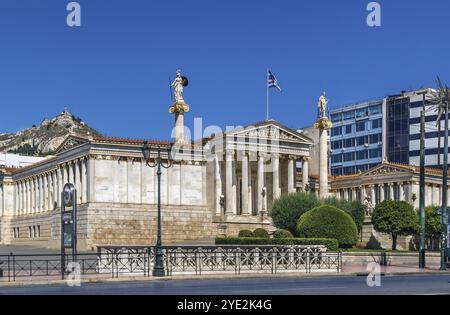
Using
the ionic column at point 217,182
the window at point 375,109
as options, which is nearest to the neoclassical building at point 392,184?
the ionic column at point 217,182

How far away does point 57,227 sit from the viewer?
2960 inches

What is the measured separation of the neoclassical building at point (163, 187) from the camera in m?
69.4

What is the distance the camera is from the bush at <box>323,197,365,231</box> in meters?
68.8

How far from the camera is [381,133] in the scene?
120312mm

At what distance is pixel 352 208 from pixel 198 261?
35.8 meters

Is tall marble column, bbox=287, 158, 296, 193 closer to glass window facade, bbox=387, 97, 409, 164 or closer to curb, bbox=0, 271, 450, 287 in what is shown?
glass window facade, bbox=387, 97, 409, 164

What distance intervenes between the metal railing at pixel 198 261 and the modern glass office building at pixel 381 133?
235 feet

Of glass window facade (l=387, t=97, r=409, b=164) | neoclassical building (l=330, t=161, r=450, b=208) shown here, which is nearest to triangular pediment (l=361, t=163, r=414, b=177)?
→ neoclassical building (l=330, t=161, r=450, b=208)

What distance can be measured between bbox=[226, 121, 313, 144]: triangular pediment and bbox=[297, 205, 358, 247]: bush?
25.2 metres

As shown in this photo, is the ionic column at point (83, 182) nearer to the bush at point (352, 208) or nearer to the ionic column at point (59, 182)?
the ionic column at point (59, 182)

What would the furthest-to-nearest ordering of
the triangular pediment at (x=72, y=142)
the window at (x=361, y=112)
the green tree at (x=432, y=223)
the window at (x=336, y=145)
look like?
the window at (x=336, y=145)
the window at (x=361, y=112)
the triangular pediment at (x=72, y=142)
the green tree at (x=432, y=223)

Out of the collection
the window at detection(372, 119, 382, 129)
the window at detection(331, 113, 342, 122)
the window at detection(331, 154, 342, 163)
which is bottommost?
the window at detection(331, 154, 342, 163)
